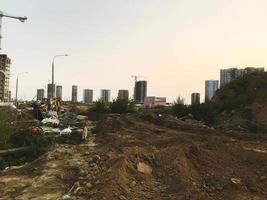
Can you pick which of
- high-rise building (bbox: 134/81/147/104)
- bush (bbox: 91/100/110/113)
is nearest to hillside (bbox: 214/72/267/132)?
bush (bbox: 91/100/110/113)

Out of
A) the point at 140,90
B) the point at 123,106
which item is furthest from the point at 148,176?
the point at 140,90

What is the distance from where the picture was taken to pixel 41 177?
12906 millimetres

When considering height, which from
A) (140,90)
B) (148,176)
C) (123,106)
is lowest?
(148,176)

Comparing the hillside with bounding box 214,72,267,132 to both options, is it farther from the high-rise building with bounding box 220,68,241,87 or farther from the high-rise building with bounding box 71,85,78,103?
the high-rise building with bounding box 71,85,78,103

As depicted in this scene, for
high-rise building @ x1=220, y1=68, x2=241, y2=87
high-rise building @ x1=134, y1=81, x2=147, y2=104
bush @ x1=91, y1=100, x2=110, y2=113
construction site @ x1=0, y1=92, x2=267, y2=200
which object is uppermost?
high-rise building @ x1=220, y1=68, x2=241, y2=87

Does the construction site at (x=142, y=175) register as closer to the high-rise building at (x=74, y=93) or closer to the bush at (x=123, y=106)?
the bush at (x=123, y=106)

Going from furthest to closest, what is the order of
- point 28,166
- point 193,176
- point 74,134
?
1. point 74,134
2. point 28,166
3. point 193,176

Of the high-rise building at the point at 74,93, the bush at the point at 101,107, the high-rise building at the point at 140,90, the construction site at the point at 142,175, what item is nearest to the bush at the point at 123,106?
the bush at the point at 101,107

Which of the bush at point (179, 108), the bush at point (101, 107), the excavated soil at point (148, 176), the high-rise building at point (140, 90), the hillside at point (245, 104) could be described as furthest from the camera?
the high-rise building at point (140, 90)

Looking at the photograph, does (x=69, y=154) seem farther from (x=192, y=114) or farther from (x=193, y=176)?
(x=192, y=114)

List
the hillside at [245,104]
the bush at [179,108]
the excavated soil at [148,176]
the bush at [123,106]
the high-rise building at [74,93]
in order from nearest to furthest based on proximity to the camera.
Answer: the excavated soil at [148,176] → the hillside at [245,104] → the bush at [179,108] → the bush at [123,106] → the high-rise building at [74,93]

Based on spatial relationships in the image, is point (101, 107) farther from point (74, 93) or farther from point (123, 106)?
point (74, 93)

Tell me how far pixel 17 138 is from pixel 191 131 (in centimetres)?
907

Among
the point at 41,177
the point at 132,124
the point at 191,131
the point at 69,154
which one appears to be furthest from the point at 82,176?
the point at 132,124
